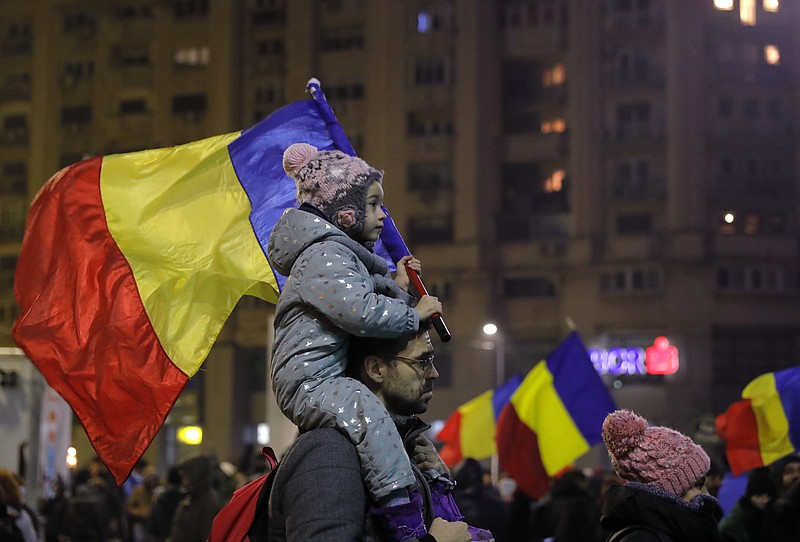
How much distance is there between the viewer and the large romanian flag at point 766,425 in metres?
11.0

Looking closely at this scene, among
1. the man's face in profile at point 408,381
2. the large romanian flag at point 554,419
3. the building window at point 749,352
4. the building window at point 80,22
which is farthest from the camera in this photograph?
the building window at point 80,22

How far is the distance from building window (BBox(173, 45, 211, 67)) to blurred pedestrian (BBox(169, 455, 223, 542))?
51222 mm

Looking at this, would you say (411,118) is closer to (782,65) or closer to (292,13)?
(292,13)

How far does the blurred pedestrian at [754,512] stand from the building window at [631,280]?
41608mm

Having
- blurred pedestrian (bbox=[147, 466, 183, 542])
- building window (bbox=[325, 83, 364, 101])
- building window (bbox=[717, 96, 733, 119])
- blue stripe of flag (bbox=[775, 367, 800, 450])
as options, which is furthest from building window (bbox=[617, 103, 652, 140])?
blue stripe of flag (bbox=[775, 367, 800, 450])

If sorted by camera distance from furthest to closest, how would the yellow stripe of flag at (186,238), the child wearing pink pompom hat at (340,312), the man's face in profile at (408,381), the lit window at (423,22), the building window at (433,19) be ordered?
the lit window at (423,22)
the building window at (433,19)
the yellow stripe of flag at (186,238)
the man's face in profile at (408,381)
the child wearing pink pompom hat at (340,312)

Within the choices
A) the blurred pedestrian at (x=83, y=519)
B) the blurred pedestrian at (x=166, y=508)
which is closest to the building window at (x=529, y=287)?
the blurred pedestrian at (x=83, y=519)

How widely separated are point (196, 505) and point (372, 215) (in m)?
6.72

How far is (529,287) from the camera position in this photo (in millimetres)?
53156

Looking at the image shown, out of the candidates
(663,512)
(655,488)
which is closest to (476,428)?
(655,488)

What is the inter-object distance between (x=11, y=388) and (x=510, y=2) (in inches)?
1716

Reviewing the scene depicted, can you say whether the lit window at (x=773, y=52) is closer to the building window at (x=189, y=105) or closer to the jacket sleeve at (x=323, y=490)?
the building window at (x=189, y=105)

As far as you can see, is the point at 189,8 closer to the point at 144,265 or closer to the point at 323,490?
the point at 144,265

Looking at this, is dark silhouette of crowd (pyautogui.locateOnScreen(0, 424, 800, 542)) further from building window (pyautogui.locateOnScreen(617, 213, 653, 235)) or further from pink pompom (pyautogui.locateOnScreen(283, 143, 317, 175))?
building window (pyautogui.locateOnScreen(617, 213, 653, 235))
